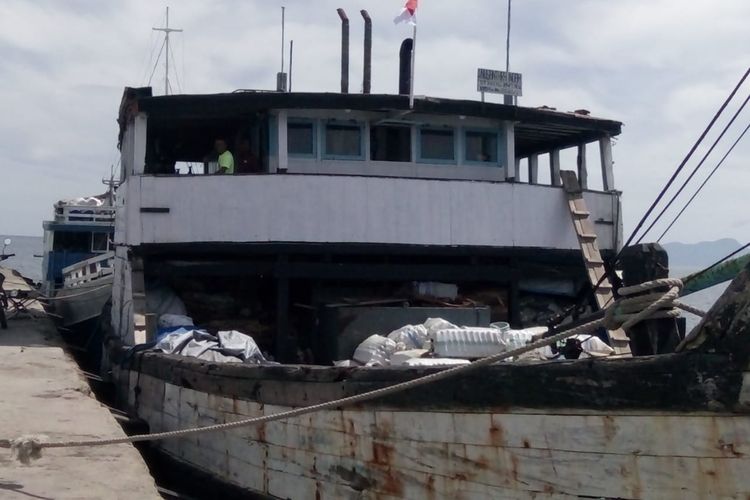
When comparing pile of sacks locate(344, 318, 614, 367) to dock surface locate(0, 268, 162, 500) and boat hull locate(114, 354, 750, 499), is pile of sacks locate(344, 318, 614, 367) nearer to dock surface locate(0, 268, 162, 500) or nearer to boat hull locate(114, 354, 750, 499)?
boat hull locate(114, 354, 750, 499)

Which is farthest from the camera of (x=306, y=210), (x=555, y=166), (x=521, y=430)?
(x=555, y=166)

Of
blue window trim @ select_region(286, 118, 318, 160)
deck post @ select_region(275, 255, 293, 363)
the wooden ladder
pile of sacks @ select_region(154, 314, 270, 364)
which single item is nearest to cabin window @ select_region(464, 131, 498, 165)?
the wooden ladder

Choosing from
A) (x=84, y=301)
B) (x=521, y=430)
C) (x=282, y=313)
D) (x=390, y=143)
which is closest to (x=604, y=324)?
(x=521, y=430)

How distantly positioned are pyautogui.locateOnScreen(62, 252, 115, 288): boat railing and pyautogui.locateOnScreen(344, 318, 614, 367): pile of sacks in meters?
7.95

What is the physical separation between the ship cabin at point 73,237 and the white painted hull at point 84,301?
12.8 ft

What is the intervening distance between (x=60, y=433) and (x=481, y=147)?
5793 millimetres

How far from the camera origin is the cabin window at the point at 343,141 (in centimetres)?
996

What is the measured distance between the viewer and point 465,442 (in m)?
5.44

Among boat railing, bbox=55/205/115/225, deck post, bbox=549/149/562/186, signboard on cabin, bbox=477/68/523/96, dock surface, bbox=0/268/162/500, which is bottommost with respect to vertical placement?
dock surface, bbox=0/268/162/500

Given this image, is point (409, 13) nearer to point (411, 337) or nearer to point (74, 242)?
point (411, 337)

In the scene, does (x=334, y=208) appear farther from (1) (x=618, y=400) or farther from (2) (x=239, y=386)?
(1) (x=618, y=400)

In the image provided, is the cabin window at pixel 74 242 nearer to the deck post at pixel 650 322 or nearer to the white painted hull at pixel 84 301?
the white painted hull at pixel 84 301

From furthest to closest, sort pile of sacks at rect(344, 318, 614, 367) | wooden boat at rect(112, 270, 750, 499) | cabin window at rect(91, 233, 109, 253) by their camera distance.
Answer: cabin window at rect(91, 233, 109, 253) < pile of sacks at rect(344, 318, 614, 367) < wooden boat at rect(112, 270, 750, 499)

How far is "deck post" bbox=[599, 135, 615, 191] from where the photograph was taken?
10797 mm
